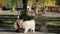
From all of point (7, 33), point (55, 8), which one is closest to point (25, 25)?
point (7, 33)

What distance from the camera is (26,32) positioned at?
1109cm

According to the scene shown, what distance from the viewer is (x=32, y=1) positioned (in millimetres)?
15805

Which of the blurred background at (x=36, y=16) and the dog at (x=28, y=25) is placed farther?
the blurred background at (x=36, y=16)

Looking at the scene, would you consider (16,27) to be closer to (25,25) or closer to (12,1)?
(25,25)

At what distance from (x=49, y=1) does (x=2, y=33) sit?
6.10 m

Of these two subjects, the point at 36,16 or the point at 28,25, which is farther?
the point at 36,16

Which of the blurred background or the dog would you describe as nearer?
the dog

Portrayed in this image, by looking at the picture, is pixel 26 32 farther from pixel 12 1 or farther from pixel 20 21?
pixel 12 1

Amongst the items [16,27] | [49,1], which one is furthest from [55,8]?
[16,27]

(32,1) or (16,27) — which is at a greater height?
(32,1)

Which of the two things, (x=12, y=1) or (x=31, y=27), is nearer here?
(x=31, y=27)

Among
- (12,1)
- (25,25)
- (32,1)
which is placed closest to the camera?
(25,25)

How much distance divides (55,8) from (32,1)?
16.4m

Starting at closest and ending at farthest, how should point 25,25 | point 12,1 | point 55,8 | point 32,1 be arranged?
1. point 25,25
2. point 12,1
3. point 32,1
4. point 55,8
